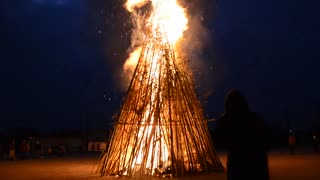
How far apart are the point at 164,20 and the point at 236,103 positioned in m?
11.1

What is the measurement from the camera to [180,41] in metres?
16.0

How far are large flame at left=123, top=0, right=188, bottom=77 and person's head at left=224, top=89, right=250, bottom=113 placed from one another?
1082 centimetres

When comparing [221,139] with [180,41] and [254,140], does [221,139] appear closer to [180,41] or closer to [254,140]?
[254,140]

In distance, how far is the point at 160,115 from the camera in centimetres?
1445

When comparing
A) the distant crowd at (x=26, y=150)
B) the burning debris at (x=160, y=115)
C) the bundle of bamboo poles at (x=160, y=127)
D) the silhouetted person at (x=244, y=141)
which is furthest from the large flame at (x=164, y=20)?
the distant crowd at (x=26, y=150)

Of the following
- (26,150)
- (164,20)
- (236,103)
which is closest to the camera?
(236,103)

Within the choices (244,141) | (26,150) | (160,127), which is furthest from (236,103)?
(26,150)

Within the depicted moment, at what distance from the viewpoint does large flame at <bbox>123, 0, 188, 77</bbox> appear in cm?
1523

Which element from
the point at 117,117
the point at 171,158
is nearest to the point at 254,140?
the point at 171,158

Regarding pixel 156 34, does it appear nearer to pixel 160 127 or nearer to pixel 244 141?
pixel 160 127

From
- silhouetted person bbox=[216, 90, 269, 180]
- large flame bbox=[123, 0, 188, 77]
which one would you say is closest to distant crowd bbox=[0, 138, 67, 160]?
large flame bbox=[123, 0, 188, 77]

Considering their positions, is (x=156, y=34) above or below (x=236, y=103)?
above

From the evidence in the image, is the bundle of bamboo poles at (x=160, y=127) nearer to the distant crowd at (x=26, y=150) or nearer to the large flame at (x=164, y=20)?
the large flame at (x=164, y=20)

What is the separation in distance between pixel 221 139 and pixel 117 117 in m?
10.9
